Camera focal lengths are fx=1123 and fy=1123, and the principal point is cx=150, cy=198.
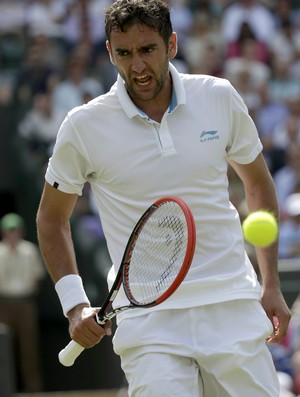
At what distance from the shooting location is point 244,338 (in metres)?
4.52

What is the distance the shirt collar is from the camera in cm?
466

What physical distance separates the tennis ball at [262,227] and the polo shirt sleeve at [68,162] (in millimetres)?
800

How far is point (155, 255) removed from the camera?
14.9 ft

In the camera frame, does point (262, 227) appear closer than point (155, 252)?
No

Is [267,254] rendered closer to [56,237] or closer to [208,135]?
[208,135]

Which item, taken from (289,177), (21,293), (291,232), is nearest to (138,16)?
(291,232)

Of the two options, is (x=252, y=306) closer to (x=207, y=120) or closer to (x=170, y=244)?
(x=170, y=244)

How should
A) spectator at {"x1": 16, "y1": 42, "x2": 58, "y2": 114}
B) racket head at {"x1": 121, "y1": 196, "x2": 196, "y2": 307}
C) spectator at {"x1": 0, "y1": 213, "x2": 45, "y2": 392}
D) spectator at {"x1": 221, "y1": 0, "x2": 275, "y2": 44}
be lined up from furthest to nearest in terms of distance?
spectator at {"x1": 221, "y1": 0, "x2": 275, "y2": 44} < spectator at {"x1": 16, "y1": 42, "x2": 58, "y2": 114} < spectator at {"x1": 0, "y1": 213, "x2": 45, "y2": 392} < racket head at {"x1": 121, "y1": 196, "x2": 196, "y2": 307}

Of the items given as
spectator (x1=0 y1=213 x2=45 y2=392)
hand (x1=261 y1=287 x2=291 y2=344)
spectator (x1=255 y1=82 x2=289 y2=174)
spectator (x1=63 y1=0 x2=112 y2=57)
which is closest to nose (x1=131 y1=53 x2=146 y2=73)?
hand (x1=261 y1=287 x2=291 y2=344)

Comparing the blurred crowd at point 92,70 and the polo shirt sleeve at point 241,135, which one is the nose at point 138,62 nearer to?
the polo shirt sleeve at point 241,135

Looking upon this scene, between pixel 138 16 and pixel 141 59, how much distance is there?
17 cm

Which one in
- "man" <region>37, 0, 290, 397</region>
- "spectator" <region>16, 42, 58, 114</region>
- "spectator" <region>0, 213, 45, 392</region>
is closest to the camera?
"man" <region>37, 0, 290, 397</region>

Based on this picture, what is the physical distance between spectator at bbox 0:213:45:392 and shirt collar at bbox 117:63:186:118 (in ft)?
24.2

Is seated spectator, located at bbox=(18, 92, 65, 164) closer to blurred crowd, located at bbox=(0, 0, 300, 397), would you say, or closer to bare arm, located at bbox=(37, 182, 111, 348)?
blurred crowd, located at bbox=(0, 0, 300, 397)
